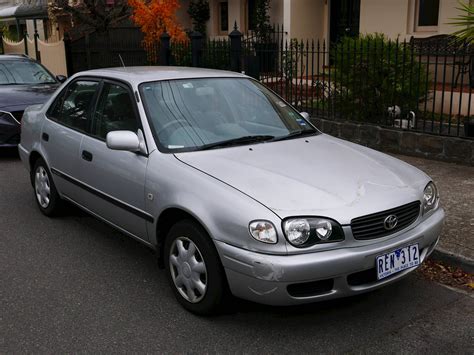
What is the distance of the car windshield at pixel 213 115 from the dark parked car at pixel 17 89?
16.1 feet

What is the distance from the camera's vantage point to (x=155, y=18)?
49.6 ft

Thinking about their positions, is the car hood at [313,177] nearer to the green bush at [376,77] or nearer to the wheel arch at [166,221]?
the wheel arch at [166,221]

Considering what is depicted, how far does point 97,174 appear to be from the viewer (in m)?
4.54

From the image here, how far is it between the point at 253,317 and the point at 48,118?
10.4 feet

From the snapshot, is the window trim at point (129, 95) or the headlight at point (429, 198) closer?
the headlight at point (429, 198)

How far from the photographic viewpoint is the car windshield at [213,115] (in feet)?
13.6

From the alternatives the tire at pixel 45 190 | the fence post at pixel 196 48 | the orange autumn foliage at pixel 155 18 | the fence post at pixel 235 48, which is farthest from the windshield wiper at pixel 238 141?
the orange autumn foliage at pixel 155 18

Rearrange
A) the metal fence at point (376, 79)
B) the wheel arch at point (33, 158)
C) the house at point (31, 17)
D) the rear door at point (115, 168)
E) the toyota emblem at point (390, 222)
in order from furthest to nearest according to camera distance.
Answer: the house at point (31, 17), the metal fence at point (376, 79), the wheel arch at point (33, 158), the rear door at point (115, 168), the toyota emblem at point (390, 222)

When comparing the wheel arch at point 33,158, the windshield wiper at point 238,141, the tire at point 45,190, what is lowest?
the tire at point 45,190

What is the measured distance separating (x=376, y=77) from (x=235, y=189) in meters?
5.50

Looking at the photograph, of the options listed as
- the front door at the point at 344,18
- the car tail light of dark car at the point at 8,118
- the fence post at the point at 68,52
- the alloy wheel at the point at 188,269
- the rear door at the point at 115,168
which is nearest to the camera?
the alloy wheel at the point at 188,269

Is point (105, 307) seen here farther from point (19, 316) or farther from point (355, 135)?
point (355, 135)

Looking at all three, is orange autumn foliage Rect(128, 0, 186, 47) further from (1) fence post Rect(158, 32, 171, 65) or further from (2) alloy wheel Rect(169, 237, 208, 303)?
(2) alloy wheel Rect(169, 237, 208, 303)

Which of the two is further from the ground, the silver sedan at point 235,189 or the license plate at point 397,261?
the silver sedan at point 235,189
